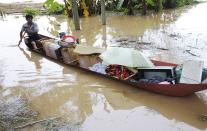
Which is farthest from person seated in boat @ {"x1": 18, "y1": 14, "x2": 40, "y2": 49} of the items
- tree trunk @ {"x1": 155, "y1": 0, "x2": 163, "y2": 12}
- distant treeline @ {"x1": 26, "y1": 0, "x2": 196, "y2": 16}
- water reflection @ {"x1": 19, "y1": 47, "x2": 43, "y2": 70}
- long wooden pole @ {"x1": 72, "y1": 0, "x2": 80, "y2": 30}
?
tree trunk @ {"x1": 155, "y1": 0, "x2": 163, "y2": 12}

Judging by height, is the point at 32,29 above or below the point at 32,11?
below

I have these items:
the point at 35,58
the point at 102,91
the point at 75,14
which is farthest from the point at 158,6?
the point at 102,91

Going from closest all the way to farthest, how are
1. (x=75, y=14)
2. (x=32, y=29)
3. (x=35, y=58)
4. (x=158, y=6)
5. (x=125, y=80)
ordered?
(x=125, y=80) → (x=35, y=58) → (x=32, y=29) → (x=75, y=14) → (x=158, y=6)

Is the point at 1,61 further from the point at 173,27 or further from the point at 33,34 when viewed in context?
the point at 173,27

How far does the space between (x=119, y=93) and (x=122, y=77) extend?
401mm

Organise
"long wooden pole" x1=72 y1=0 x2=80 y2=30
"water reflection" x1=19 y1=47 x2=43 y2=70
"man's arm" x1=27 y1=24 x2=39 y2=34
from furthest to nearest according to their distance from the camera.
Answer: "long wooden pole" x1=72 y1=0 x2=80 y2=30 → "man's arm" x1=27 y1=24 x2=39 y2=34 → "water reflection" x1=19 y1=47 x2=43 y2=70

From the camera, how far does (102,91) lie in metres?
7.96

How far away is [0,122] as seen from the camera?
20.9 ft

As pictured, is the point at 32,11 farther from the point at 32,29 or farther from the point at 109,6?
the point at 32,29

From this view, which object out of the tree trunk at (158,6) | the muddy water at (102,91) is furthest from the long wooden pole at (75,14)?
the tree trunk at (158,6)

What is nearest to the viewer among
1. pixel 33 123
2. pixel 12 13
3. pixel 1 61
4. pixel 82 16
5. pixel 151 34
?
pixel 33 123

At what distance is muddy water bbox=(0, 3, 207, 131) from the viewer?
654cm

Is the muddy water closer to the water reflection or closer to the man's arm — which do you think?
the water reflection

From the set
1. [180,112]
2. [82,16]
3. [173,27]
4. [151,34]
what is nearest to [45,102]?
[180,112]
